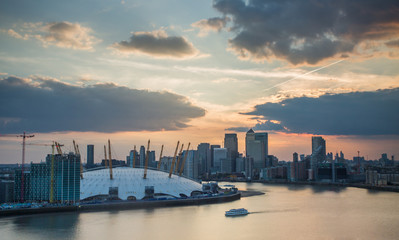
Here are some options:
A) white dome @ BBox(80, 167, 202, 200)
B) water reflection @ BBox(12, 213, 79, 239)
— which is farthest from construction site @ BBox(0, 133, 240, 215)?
water reflection @ BBox(12, 213, 79, 239)

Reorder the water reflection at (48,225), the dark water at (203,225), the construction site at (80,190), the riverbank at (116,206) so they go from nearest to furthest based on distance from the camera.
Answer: the dark water at (203,225)
the water reflection at (48,225)
the riverbank at (116,206)
the construction site at (80,190)

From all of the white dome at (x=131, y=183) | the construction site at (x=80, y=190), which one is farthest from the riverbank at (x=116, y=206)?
the white dome at (x=131, y=183)

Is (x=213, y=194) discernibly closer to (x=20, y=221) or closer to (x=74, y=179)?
(x=74, y=179)

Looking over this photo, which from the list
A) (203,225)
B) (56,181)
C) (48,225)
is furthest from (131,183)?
(203,225)

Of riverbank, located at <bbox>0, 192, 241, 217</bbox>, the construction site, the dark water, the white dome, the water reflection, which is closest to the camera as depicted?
the dark water

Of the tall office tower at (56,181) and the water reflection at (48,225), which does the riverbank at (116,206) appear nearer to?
the water reflection at (48,225)

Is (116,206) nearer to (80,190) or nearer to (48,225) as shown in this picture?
(80,190)

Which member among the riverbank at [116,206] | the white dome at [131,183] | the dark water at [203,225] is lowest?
the dark water at [203,225]

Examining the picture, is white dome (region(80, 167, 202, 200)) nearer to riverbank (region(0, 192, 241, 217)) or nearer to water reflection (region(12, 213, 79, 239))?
riverbank (region(0, 192, 241, 217))

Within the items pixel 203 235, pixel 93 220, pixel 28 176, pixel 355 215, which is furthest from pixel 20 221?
pixel 355 215
